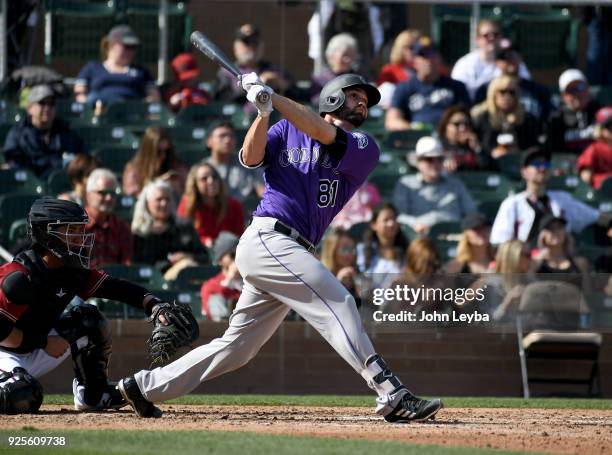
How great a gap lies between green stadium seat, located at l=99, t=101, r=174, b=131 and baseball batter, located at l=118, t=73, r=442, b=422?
556cm

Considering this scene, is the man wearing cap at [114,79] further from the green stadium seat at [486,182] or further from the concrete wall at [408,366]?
the concrete wall at [408,366]

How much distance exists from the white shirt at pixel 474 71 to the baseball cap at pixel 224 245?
3258mm

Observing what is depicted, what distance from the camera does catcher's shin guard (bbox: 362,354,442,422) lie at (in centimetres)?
588

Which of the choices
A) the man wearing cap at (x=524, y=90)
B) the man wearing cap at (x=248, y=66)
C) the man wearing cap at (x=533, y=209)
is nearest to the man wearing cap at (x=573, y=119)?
the man wearing cap at (x=524, y=90)

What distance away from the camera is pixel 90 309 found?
6711mm

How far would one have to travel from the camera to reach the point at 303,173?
6.03 metres

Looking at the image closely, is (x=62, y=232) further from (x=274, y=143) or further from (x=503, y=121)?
(x=503, y=121)

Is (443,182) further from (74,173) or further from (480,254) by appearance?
(74,173)

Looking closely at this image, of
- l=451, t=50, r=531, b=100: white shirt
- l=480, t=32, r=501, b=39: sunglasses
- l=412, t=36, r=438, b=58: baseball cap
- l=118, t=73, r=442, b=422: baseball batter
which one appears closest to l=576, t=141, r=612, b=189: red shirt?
l=451, t=50, r=531, b=100: white shirt

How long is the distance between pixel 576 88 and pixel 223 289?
4451mm

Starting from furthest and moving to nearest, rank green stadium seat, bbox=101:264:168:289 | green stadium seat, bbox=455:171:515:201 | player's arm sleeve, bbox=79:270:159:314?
green stadium seat, bbox=455:171:515:201 < green stadium seat, bbox=101:264:168:289 < player's arm sleeve, bbox=79:270:159:314

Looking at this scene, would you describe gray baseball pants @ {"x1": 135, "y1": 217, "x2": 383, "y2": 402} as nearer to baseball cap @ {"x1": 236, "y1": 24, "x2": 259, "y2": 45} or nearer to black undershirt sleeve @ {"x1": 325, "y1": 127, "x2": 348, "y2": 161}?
black undershirt sleeve @ {"x1": 325, "y1": 127, "x2": 348, "y2": 161}

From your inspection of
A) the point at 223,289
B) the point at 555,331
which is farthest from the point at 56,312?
the point at 555,331

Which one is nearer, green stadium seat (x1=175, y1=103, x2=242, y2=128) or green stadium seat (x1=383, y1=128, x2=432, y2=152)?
green stadium seat (x1=383, y1=128, x2=432, y2=152)
